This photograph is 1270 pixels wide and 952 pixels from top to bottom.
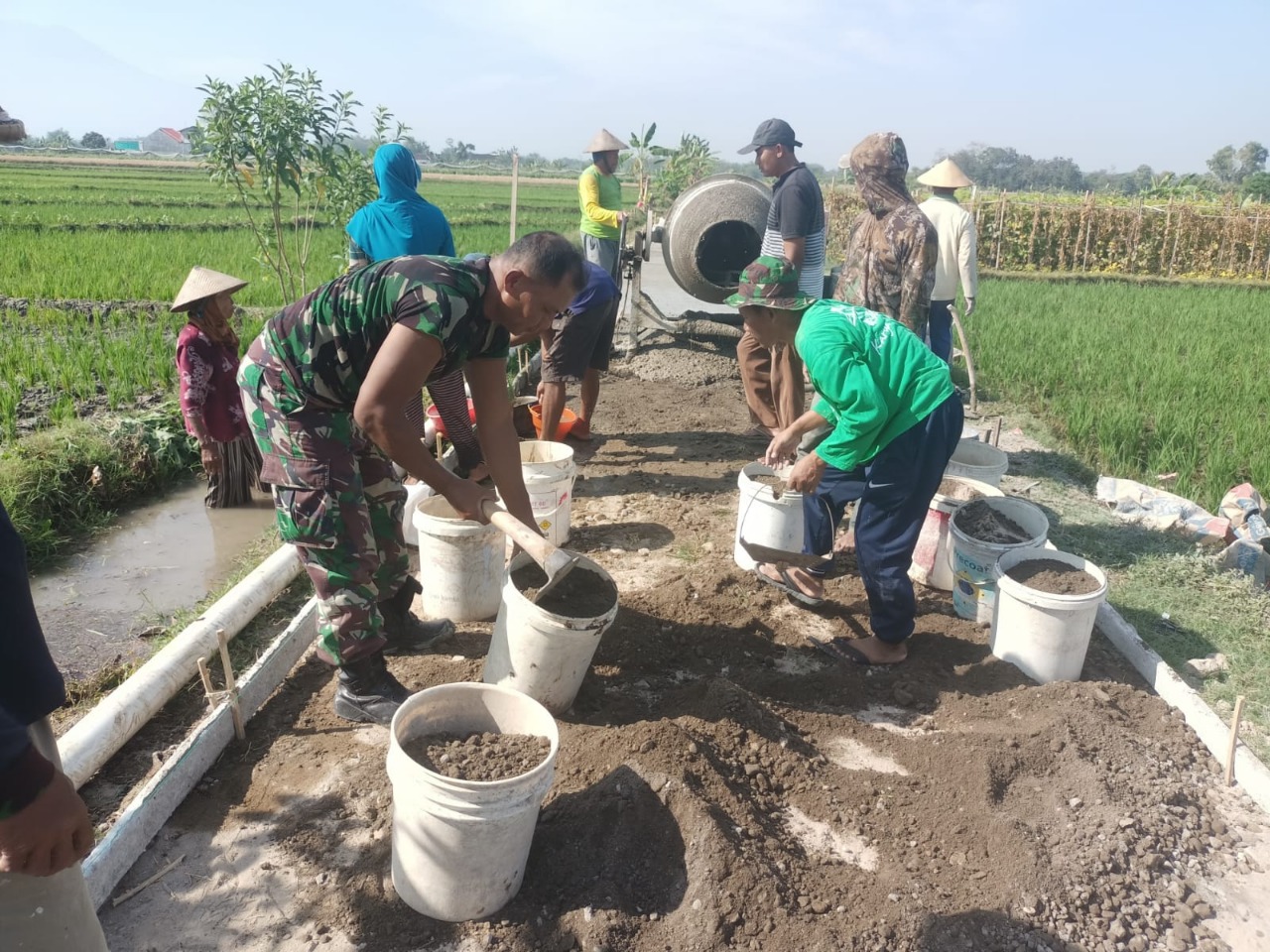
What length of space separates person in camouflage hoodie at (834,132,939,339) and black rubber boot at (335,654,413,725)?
3321 millimetres

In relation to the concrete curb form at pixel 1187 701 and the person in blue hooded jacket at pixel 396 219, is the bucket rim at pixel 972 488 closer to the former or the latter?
the concrete curb form at pixel 1187 701

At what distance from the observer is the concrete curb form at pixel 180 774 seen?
2205 mm

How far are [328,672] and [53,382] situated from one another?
528cm

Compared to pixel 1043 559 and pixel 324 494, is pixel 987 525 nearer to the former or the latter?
pixel 1043 559

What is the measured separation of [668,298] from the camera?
9.30 metres

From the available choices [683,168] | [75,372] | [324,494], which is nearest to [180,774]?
[324,494]

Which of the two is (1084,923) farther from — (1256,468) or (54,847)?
(1256,468)

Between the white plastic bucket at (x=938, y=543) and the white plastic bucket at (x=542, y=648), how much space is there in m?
1.92

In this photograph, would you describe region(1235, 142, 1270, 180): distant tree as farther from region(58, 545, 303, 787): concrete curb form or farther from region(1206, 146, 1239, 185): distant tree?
region(58, 545, 303, 787): concrete curb form

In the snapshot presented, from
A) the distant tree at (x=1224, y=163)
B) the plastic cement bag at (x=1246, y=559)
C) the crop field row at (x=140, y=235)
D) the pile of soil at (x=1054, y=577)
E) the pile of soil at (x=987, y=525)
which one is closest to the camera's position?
the pile of soil at (x=1054, y=577)

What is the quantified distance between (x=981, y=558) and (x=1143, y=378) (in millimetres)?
5355

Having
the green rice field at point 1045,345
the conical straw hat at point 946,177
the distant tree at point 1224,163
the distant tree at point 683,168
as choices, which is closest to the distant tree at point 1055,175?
the distant tree at point 1224,163

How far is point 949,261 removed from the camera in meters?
6.19

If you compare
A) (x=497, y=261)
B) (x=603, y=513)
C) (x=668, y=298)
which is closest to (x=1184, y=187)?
(x=668, y=298)
